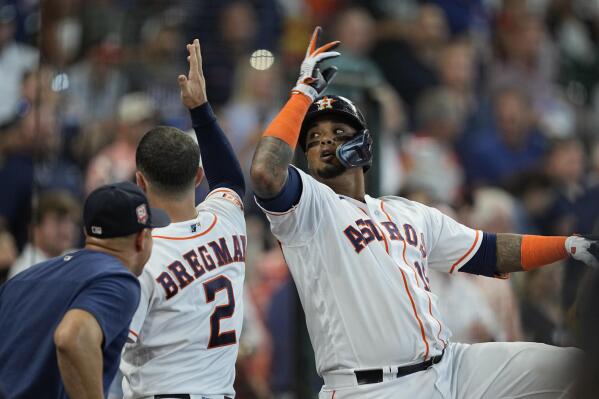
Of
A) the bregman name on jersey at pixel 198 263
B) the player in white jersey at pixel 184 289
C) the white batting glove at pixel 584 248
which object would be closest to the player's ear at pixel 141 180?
the player in white jersey at pixel 184 289

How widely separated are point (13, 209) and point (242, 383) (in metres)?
2.28

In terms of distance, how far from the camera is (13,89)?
364 inches

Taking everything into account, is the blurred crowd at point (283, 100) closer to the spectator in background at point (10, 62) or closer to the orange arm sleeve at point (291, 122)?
the spectator in background at point (10, 62)

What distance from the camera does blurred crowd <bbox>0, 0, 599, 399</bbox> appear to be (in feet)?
26.7

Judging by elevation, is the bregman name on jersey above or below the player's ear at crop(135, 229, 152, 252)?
below

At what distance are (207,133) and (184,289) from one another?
2.93 ft

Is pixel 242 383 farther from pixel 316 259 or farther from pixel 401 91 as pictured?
pixel 401 91

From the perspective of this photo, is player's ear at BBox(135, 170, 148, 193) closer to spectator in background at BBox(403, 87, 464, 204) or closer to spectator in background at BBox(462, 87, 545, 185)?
spectator in background at BBox(403, 87, 464, 204)

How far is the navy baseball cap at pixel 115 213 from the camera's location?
4.02 m

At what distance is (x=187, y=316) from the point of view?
459 cm

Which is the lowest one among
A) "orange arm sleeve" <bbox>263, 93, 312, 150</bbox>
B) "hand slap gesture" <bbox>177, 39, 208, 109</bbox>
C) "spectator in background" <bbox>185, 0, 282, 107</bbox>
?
"orange arm sleeve" <bbox>263, 93, 312, 150</bbox>

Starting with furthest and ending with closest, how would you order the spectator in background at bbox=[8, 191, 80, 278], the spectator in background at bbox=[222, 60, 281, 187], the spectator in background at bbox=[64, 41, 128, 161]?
the spectator in background at bbox=[222, 60, 281, 187] → the spectator in background at bbox=[64, 41, 128, 161] → the spectator in background at bbox=[8, 191, 80, 278]

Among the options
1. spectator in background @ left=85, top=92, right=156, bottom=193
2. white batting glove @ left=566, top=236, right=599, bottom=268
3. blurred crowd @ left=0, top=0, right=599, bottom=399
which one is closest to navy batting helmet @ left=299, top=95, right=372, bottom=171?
white batting glove @ left=566, top=236, right=599, bottom=268

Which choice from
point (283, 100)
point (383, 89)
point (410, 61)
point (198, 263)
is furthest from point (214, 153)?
point (410, 61)
